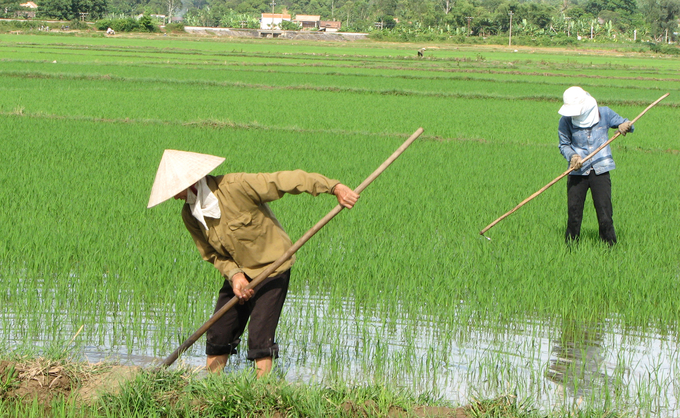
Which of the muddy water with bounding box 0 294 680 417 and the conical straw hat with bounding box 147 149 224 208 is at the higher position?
the conical straw hat with bounding box 147 149 224 208

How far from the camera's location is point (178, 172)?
288 centimetres

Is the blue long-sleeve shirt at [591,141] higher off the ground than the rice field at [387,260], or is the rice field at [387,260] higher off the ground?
the blue long-sleeve shirt at [591,141]

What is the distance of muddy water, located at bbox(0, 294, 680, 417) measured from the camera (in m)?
3.23

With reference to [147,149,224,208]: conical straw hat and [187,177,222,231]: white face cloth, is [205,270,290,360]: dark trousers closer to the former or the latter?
[187,177,222,231]: white face cloth

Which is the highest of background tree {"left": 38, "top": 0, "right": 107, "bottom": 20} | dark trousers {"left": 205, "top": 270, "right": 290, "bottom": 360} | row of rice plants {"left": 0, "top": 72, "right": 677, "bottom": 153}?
background tree {"left": 38, "top": 0, "right": 107, "bottom": 20}

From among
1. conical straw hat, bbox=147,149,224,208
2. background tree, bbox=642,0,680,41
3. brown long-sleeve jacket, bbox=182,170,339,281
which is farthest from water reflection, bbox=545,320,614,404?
background tree, bbox=642,0,680,41

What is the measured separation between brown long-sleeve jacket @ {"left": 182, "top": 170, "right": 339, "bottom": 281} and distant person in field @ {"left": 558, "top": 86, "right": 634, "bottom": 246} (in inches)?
109

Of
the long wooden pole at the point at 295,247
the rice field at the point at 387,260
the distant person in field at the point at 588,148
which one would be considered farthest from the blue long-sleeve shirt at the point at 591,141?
the long wooden pole at the point at 295,247

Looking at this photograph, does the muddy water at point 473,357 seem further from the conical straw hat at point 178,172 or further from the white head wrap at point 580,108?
the white head wrap at point 580,108

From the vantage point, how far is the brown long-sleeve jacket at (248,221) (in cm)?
289

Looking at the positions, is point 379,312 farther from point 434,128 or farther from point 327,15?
point 327,15

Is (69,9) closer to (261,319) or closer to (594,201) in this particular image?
(594,201)

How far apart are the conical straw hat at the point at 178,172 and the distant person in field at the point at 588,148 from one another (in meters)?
3.04

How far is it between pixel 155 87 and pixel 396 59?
16083 millimetres
